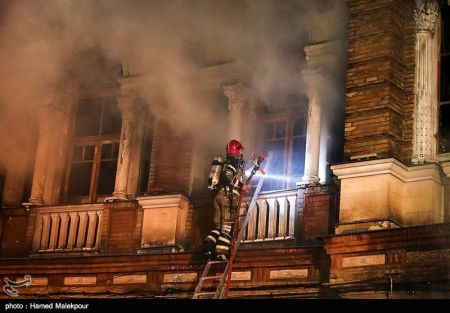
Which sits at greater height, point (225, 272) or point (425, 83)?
point (425, 83)

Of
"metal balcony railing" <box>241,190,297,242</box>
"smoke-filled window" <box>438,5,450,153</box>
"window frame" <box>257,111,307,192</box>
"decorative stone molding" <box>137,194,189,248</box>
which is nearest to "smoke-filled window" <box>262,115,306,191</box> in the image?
"window frame" <box>257,111,307,192</box>

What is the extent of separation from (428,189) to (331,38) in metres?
3.15

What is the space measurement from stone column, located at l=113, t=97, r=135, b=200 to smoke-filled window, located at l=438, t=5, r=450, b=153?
17.4ft

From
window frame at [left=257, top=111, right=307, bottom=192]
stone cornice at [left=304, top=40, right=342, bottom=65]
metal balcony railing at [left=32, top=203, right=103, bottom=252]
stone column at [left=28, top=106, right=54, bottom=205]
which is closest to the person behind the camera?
stone cornice at [left=304, top=40, right=342, bottom=65]

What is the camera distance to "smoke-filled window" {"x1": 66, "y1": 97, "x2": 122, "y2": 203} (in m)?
16.6

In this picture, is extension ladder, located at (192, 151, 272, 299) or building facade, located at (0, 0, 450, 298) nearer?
building facade, located at (0, 0, 450, 298)

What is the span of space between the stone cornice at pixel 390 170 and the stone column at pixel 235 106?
269 cm

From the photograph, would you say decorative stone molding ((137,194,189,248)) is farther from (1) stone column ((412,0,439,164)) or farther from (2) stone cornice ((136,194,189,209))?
(1) stone column ((412,0,439,164))

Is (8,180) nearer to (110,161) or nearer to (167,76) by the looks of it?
(110,161)

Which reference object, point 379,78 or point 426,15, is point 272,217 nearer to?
point 379,78

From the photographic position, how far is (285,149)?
594 inches

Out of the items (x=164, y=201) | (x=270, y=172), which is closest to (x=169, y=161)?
(x=164, y=201)

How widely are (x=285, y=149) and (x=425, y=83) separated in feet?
9.20

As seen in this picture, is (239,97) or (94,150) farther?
(94,150)
